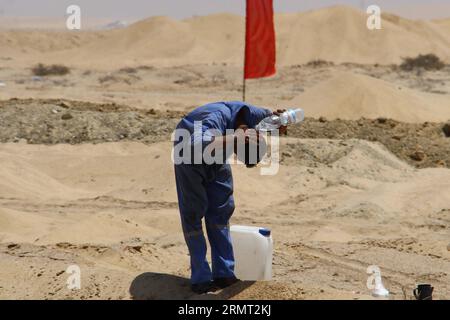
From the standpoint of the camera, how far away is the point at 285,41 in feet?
144

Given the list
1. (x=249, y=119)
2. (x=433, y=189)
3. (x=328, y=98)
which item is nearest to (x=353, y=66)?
(x=328, y=98)

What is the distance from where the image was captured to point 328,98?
17.2 meters

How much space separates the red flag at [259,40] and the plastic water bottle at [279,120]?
20.5 ft

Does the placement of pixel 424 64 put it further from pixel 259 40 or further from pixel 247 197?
pixel 247 197

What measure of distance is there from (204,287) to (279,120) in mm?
1129

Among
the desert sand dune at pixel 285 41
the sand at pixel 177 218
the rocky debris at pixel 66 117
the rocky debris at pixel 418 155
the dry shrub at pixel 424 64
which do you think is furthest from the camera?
the desert sand dune at pixel 285 41

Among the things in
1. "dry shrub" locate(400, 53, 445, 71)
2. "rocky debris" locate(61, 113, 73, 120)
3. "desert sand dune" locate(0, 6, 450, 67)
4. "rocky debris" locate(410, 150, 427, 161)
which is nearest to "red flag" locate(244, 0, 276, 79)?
"rocky debris" locate(410, 150, 427, 161)

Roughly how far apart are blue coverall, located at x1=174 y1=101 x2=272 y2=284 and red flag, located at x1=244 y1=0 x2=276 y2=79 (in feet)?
20.7

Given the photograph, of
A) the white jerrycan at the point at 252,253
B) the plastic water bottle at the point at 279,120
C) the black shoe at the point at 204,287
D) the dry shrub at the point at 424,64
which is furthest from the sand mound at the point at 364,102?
the dry shrub at the point at 424,64

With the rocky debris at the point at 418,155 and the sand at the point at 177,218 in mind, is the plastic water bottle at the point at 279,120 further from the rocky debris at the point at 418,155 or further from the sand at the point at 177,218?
the rocky debris at the point at 418,155

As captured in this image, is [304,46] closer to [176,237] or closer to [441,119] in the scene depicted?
[441,119]

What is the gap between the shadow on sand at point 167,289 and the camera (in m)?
5.38

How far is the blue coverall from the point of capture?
17.2 ft

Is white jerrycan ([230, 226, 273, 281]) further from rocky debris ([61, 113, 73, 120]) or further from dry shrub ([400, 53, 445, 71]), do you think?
dry shrub ([400, 53, 445, 71])
